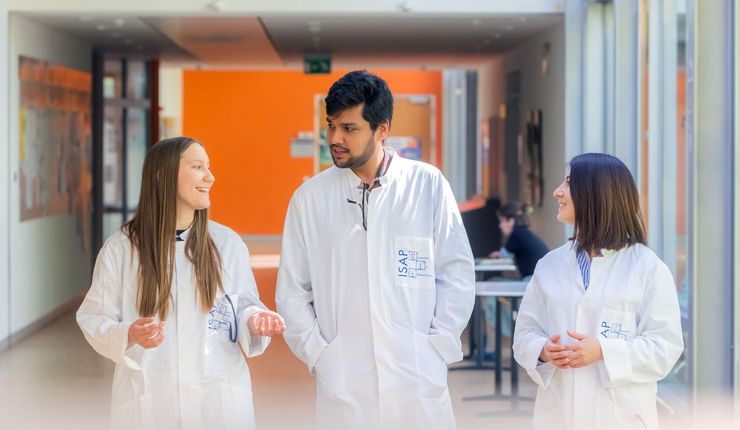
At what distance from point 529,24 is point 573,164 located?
740 centimetres

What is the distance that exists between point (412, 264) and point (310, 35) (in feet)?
29.8

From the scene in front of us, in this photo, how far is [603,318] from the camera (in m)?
3.12

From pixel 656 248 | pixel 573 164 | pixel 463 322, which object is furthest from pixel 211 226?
pixel 656 248

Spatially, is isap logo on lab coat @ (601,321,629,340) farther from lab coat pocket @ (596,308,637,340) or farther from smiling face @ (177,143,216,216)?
smiling face @ (177,143,216,216)

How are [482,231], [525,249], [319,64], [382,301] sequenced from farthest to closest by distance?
[319,64] → [482,231] → [525,249] → [382,301]

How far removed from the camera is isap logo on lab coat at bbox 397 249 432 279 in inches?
132

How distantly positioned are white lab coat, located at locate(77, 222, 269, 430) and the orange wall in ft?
64.0

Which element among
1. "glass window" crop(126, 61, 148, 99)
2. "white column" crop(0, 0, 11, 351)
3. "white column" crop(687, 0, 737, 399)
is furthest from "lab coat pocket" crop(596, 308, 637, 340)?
"glass window" crop(126, 61, 148, 99)

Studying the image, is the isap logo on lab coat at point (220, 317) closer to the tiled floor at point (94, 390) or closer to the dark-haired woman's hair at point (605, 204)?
the dark-haired woman's hair at point (605, 204)

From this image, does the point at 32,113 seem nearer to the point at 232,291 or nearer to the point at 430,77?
the point at 232,291

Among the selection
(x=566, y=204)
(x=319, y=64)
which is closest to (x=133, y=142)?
(x=319, y=64)

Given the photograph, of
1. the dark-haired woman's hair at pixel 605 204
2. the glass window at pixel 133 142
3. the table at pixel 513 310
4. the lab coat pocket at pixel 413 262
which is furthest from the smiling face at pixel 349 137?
the glass window at pixel 133 142

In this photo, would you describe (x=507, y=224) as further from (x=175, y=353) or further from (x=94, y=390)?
(x=175, y=353)

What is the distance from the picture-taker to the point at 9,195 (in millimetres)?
9617
